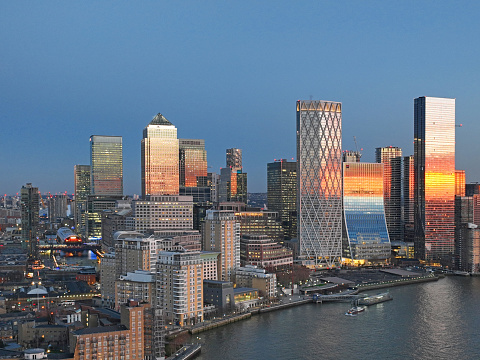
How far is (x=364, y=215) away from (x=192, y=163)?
5995 centimetres

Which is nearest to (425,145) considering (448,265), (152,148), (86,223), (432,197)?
(432,197)

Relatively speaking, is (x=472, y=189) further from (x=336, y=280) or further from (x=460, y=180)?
(x=336, y=280)

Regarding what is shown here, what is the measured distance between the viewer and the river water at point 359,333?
149 feet

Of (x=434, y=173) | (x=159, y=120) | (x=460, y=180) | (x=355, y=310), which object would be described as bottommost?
(x=355, y=310)

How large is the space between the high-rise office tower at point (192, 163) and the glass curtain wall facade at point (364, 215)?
55.6m

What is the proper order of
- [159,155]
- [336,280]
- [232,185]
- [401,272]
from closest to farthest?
1. [336,280]
2. [401,272]
3. [159,155]
4. [232,185]

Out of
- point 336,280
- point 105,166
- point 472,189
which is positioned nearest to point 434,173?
point 336,280

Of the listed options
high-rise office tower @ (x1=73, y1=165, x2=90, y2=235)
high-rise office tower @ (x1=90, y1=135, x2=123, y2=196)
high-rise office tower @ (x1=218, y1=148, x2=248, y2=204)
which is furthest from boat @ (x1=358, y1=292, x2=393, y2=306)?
high-rise office tower @ (x1=90, y1=135, x2=123, y2=196)

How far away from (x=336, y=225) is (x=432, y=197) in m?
19.7

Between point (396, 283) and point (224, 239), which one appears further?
point (396, 283)

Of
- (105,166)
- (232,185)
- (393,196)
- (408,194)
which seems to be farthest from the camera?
(105,166)

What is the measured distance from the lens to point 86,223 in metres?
161

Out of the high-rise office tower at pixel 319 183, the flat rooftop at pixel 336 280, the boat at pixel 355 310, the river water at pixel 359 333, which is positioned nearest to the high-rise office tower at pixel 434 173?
the high-rise office tower at pixel 319 183

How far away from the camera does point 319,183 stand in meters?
98.6
